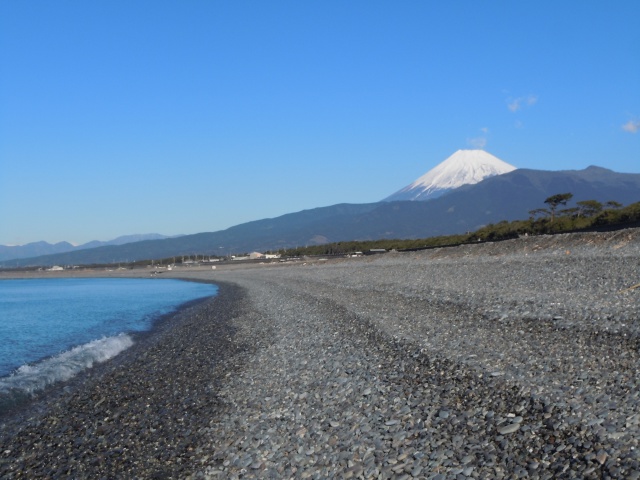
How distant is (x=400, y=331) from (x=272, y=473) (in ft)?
24.6

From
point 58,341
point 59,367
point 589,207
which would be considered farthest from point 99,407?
point 589,207

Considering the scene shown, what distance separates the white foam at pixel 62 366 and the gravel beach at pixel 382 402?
765mm

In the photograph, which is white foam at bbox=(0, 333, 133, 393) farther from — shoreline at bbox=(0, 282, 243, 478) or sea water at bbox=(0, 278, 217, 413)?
shoreline at bbox=(0, 282, 243, 478)

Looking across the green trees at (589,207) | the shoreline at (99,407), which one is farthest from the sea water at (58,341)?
the green trees at (589,207)

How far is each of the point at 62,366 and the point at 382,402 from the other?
10.7 m

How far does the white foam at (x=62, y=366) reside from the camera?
1327 cm

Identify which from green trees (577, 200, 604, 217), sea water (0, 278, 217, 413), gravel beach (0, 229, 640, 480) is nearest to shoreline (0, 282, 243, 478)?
gravel beach (0, 229, 640, 480)

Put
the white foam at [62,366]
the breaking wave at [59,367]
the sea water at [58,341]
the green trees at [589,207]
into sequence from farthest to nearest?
the green trees at [589,207], the sea water at [58,341], the white foam at [62,366], the breaking wave at [59,367]

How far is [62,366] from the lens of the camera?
15.5 m

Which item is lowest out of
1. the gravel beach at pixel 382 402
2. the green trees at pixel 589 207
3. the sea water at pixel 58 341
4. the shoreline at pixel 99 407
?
the sea water at pixel 58 341

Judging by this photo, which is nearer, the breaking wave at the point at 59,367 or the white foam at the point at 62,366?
the breaking wave at the point at 59,367

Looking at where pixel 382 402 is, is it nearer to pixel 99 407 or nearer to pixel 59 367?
pixel 99 407

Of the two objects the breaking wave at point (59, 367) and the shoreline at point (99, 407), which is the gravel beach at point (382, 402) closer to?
the shoreline at point (99, 407)

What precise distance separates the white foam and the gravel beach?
765mm
